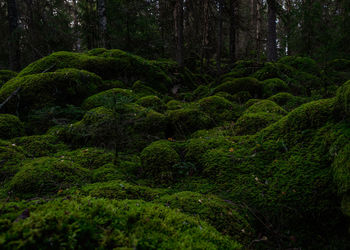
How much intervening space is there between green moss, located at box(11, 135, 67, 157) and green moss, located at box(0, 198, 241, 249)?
3137 millimetres

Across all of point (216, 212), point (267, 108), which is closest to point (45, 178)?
point (216, 212)

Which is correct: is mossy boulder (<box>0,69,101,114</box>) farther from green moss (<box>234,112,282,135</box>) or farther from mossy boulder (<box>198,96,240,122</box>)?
green moss (<box>234,112,282,135</box>)

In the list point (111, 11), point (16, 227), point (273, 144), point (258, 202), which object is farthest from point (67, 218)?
point (111, 11)

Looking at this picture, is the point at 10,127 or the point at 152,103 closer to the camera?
the point at 10,127

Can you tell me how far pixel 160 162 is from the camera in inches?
139

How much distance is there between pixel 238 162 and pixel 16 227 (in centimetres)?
282

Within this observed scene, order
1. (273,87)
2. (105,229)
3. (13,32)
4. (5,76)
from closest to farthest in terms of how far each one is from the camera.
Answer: (105,229) → (273,87) → (5,76) → (13,32)

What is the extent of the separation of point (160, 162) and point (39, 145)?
2545 millimetres

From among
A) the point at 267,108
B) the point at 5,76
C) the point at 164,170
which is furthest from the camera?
the point at 5,76

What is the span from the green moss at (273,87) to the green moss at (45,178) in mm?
6659

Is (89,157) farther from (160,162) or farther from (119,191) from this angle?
(119,191)

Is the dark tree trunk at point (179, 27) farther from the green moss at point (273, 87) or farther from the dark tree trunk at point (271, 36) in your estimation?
the dark tree trunk at point (271, 36)

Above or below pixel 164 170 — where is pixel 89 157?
above

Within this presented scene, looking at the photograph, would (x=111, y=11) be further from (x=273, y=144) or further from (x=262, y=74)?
(x=273, y=144)
